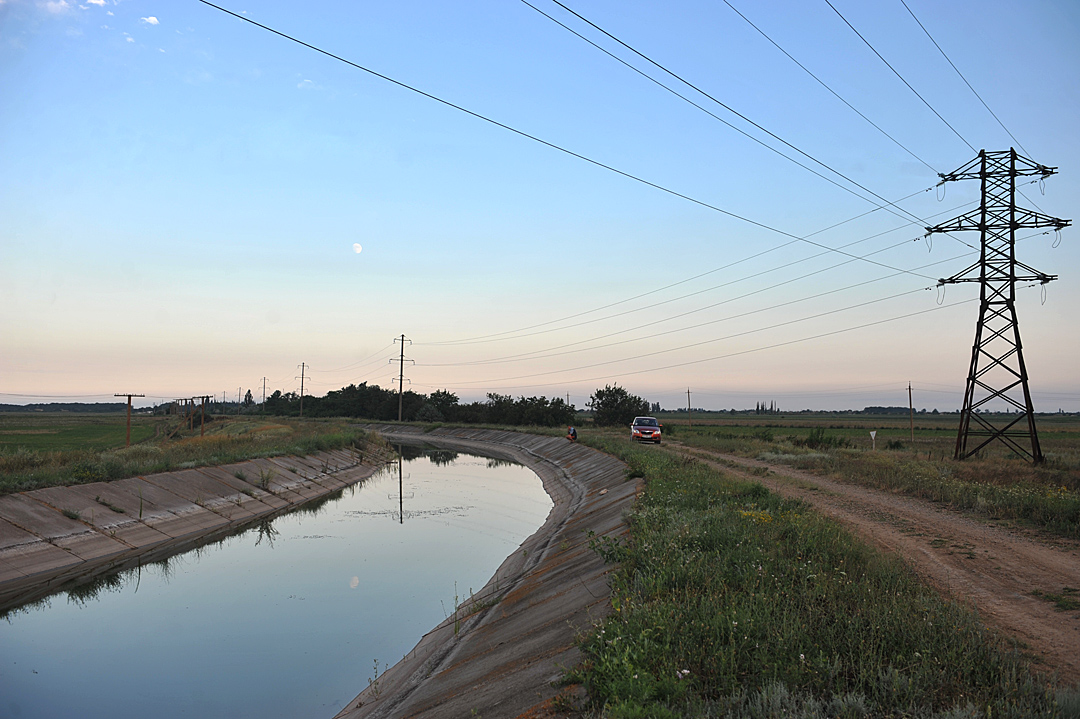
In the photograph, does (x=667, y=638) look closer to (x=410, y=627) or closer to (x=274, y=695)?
(x=274, y=695)

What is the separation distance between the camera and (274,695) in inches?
442

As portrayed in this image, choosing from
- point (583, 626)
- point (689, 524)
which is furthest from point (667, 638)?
point (689, 524)

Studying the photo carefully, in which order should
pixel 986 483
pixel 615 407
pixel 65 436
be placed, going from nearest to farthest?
1. pixel 986 483
2. pixel 65 436
3. pixel 615 407

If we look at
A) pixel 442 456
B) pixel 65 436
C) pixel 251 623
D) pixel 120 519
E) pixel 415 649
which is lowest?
pixel 251 623

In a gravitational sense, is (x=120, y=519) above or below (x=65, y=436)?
below

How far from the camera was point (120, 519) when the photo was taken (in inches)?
845

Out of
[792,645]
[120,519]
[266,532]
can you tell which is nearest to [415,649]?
[792,645]

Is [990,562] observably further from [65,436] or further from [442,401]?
[442,401]

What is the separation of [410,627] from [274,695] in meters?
3.93

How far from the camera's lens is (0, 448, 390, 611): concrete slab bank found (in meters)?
17.4

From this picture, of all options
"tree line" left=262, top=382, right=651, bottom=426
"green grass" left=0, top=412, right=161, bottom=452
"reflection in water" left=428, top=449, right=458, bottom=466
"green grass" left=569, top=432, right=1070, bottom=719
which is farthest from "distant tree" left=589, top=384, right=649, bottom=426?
"green grass" left=569, top=432, right=1070, bottom=719

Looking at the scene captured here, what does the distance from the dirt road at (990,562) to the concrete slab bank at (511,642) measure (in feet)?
15.6

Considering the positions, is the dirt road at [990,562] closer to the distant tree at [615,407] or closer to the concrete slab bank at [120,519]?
the concrete slab bank at [120,519]

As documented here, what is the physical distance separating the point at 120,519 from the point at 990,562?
24.0m
